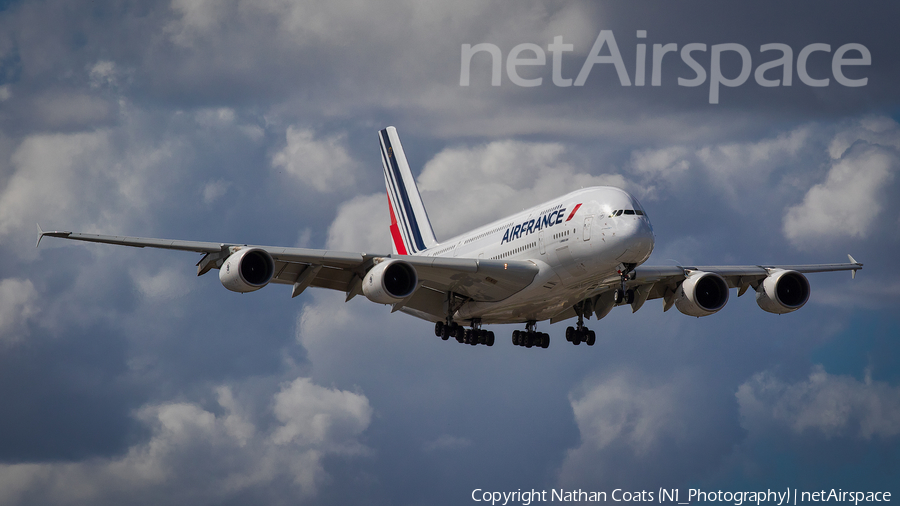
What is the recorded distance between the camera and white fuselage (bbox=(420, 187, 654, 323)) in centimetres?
4000

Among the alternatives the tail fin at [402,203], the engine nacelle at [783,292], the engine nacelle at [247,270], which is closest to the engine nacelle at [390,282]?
the engine nacelle at [247,270]

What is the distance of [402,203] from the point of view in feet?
234

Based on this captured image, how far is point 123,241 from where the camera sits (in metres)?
43.5

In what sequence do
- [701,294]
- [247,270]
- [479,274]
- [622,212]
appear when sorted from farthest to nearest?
[701,294], [479,274], [247,270], [622,212]

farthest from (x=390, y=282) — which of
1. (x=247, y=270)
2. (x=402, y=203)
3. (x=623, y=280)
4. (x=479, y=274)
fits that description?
(x=402, y=203)

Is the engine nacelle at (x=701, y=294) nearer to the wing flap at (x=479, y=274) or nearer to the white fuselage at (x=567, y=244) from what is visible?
the white fuselage at (x=567, y=244)

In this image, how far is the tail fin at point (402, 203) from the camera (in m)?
67.4

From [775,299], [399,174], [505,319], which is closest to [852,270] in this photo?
[775,299]

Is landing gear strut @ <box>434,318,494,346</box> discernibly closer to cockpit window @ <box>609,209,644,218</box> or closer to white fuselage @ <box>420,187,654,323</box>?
white fuselage @ <box>420,187,654,323</box>

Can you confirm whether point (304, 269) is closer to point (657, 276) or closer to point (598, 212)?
point (598, 212)

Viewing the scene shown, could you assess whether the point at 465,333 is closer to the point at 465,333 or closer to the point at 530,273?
the point at 465,333

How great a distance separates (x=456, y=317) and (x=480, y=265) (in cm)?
739

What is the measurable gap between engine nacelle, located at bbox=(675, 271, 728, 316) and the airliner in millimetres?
52

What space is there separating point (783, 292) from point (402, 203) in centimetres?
2987
